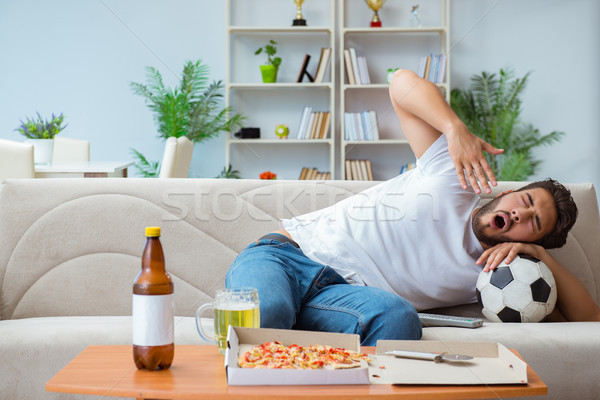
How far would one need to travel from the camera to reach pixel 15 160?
2.66 metres

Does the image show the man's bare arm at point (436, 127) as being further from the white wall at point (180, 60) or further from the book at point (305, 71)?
the white wall at point (180, 60)

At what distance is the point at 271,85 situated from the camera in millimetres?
4906

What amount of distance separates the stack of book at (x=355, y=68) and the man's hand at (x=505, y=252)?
3541 mm

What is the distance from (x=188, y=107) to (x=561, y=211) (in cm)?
368

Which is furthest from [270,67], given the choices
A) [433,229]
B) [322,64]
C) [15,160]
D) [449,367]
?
[449,367]

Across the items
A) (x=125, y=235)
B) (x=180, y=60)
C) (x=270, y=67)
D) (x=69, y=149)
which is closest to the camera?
(x=125, y=235)

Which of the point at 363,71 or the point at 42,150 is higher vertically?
the point at 363,71

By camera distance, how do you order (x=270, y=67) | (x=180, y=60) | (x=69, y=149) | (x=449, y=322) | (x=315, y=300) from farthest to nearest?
(x=180, y=60)
(x=270, y=67)
(x=69, y=149)
(x=449, y=322)
(x=315, y=300)

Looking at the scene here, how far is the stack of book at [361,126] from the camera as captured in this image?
4980 mm

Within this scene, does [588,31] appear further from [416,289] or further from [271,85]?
[416,289]

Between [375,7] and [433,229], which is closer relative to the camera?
[433,229]

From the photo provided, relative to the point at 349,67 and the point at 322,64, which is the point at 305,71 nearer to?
the point at 322,64

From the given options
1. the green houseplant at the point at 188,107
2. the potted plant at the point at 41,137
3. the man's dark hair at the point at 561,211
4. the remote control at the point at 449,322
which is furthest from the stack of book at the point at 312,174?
the remote control at the point at 449,322

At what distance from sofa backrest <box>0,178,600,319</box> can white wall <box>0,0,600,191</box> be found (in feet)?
11.1
